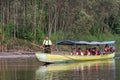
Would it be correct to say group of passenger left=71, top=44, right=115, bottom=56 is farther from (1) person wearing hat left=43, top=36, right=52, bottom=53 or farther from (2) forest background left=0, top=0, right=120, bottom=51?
(2) forest background left=0, top=0, right=120, bottom=51

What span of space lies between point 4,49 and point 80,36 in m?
12.7

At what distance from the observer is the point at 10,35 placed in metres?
49.0

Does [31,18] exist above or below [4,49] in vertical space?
above

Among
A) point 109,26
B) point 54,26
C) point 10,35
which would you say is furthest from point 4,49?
point 109,26

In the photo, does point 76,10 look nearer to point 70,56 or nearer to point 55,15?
point 55,15

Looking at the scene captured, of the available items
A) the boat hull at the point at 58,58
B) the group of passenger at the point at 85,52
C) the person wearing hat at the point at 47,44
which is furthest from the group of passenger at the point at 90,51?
the person wearing hat at the point at 47,44

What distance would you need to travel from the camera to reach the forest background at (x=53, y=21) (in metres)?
48.8

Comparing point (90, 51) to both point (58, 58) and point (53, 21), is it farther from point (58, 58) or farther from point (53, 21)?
point (53, 21)

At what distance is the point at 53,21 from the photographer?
53.8 m

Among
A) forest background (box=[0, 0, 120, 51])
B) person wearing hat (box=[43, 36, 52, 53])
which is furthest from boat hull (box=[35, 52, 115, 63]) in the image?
forest background (box=[0, 0, 120, 51])

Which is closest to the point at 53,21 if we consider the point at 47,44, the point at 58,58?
the point at 58,58

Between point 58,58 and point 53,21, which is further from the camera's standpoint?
point 53,21

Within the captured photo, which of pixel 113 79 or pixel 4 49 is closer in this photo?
pixel 113 79

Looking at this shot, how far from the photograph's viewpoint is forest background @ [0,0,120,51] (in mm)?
48781
